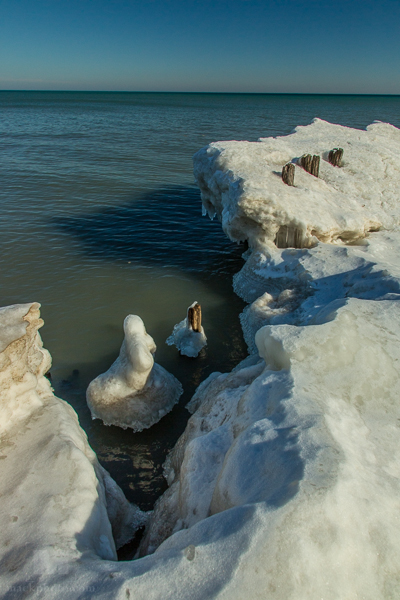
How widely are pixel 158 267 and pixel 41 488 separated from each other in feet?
32.3

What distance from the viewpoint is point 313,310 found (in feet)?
27.5

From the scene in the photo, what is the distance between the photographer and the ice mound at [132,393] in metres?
7.49

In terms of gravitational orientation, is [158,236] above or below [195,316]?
below

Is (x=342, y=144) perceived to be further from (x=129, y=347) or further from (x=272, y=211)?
(x=129, y=347)

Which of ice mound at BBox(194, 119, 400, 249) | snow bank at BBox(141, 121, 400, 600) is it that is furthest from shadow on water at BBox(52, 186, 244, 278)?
snow bank at BBox(141, 121, 400, 600)

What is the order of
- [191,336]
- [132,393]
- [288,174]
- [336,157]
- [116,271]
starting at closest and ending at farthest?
[132,393] → [191,336] → [288,174] → [116,271] → [336,157]

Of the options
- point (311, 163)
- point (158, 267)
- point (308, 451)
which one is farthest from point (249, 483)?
point (311, 163)

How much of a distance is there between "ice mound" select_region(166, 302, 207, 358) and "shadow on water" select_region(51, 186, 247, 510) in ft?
0.64

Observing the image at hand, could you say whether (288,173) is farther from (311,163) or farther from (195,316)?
(195,316)

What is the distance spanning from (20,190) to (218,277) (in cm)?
1376

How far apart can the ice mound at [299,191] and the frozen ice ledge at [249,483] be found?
121 inches

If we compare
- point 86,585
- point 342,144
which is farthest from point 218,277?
point 86,585

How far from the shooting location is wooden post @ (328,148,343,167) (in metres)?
13.4

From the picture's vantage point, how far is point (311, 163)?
1255 centimetres
